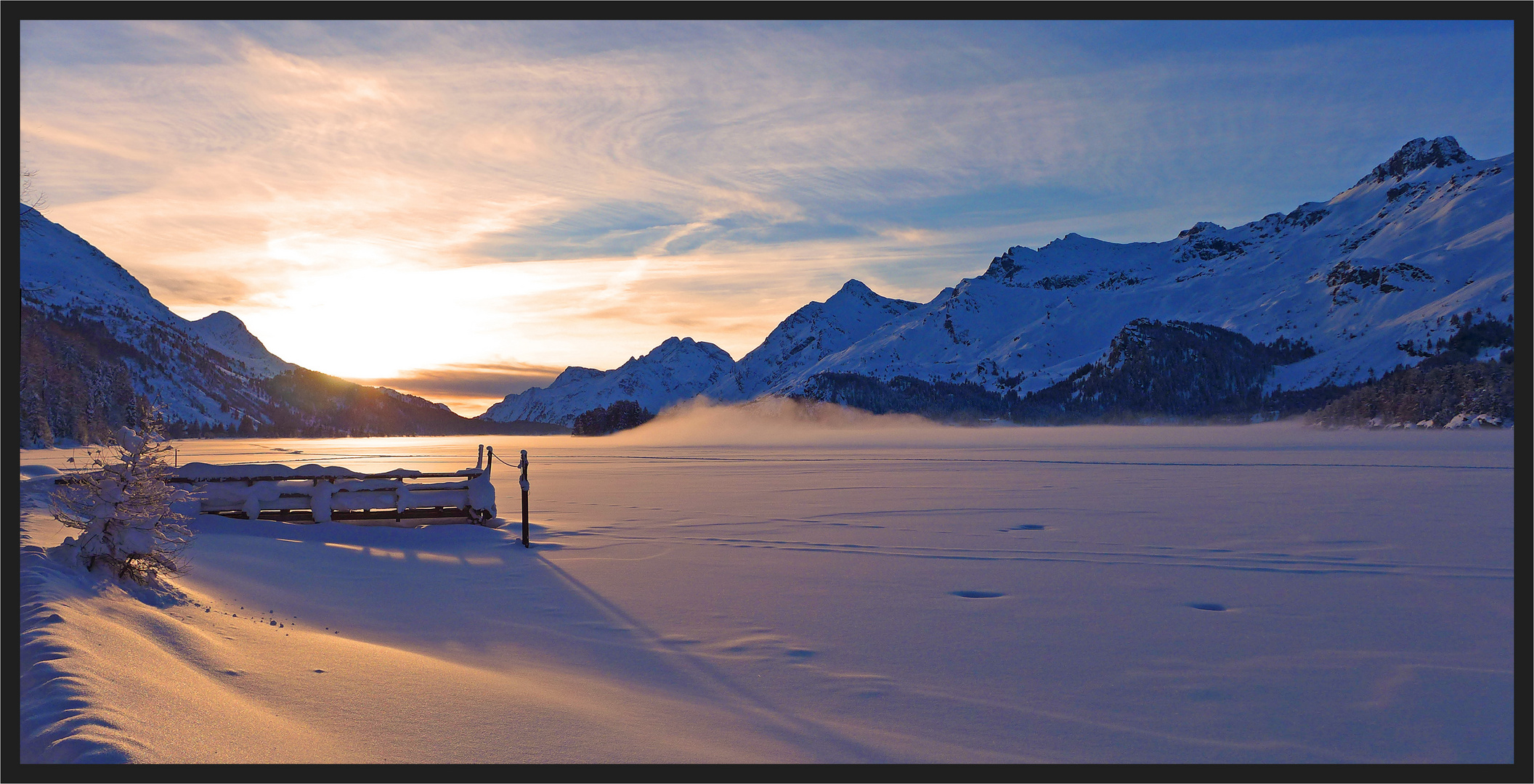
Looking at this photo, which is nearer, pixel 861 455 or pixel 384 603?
pixel 384 603

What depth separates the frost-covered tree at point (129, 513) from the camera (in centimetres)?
897

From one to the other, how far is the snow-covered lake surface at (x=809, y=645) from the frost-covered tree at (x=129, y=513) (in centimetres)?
64

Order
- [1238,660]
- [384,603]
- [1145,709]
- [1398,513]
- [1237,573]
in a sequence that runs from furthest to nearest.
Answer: [1398,513] → [1237,573] → [384,603] → [1238,660] → [1145,709]

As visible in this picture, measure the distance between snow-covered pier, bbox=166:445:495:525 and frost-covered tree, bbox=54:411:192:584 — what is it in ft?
33.3

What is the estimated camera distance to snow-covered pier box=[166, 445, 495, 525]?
19938mm

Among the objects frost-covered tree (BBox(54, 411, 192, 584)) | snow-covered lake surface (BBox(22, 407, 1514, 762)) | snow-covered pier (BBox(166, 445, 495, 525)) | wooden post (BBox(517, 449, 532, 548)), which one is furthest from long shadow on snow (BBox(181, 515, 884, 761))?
snow-covered pier (BBox(166, 445, 495, 525))

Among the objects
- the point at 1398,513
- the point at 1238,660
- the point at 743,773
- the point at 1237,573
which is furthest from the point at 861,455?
the point at 743,773

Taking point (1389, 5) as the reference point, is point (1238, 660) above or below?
below

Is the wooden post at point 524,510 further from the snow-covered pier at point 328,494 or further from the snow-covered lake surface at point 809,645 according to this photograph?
the snow-covered pier at point 328,494

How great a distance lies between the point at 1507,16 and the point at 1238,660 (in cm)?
585

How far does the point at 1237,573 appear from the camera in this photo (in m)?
12.1

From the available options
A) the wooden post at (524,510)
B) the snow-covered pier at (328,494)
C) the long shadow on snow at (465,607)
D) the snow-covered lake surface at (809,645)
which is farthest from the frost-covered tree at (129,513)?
the snow-covered pier at (328,494)

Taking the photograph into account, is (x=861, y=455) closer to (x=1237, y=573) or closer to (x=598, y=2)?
(x=1237, y=573)

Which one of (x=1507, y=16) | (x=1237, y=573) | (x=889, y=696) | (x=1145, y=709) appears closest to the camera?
(x=1507, y=16)
